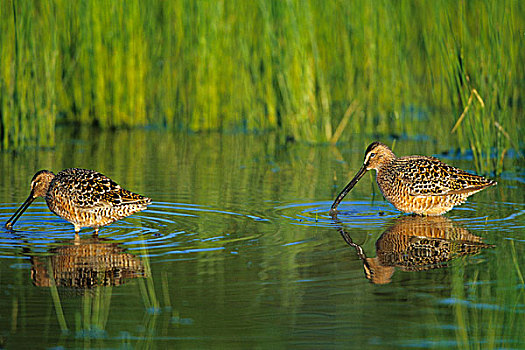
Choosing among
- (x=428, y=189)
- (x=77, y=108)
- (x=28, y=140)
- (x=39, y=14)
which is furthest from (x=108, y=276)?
(x=77, y=108)

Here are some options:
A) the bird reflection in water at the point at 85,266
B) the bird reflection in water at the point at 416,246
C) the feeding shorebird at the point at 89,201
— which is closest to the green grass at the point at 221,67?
the bird reflection in water at the point at 416,246

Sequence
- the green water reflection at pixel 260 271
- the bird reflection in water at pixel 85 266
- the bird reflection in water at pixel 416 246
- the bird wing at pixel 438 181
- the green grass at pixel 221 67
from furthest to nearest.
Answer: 1. the green grass at pixel 221 67
2. the bird wing at pixel 438 181
3. the bird reflection in water at pixel 416 246
4. the bird reflection in water at pixel 85 266
5. the green water reflection at pixel 260 271

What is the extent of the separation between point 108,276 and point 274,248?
1.66 m

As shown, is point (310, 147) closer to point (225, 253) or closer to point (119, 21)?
point (119, 21)

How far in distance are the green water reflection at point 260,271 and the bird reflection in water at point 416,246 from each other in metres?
0.02

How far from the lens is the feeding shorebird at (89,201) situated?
846 centimetres

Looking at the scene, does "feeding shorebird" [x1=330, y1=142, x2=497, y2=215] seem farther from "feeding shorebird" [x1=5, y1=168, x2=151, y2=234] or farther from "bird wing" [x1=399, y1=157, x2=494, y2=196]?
"feeding shorebird" [x1=5, y1=168, x2=151, y2=234]

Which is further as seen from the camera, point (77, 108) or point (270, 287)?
point (77, 108)

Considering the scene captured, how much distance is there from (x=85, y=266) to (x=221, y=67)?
9.51 m

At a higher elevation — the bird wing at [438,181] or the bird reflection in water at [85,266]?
the bird wing at [438,181]

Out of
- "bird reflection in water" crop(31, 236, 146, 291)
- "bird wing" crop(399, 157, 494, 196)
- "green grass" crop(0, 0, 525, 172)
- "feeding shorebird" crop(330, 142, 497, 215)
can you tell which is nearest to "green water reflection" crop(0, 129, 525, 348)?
"bird reflection in water" crop(31, 236, 146, 291)

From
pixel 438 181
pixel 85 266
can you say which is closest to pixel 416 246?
pixel 438 181

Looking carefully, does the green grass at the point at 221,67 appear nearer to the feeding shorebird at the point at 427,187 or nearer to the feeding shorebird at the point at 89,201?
Answer: the feeding shorebird at the point at 427,187

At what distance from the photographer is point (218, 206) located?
32.1 ft
